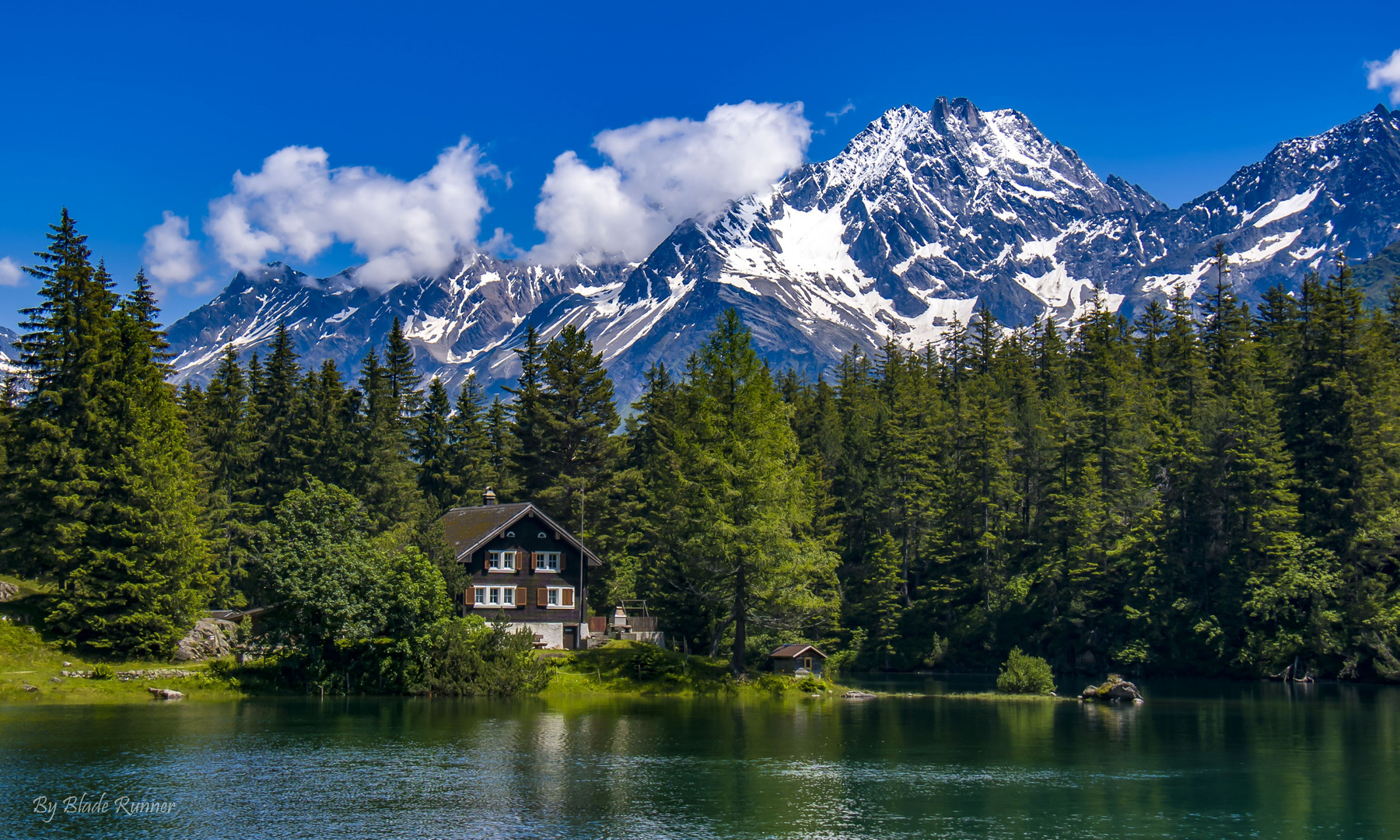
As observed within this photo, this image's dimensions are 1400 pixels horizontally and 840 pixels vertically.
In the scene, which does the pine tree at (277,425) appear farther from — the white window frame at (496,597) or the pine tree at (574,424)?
the white window frame at (496,597)

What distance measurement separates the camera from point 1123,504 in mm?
86375

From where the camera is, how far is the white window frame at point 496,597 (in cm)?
6944

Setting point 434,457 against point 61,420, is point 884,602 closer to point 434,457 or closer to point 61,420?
point 434,457

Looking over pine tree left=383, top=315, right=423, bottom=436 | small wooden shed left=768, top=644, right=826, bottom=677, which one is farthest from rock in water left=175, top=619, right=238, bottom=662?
pine tree left=383, top=315, right=423, bottom=436

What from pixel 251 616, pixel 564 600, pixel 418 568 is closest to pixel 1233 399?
pixel 564 600

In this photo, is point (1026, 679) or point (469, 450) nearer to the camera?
point (1026, 679)

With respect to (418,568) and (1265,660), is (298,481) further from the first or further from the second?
(1265,660)

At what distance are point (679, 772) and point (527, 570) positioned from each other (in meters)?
40.4

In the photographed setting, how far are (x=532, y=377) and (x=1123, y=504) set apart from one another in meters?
49.0

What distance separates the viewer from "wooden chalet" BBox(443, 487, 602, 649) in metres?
69.8

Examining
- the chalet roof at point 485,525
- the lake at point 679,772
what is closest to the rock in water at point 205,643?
the lake at point 679,772

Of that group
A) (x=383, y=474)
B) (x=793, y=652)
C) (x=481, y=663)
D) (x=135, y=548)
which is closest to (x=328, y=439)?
(x=383, y=474)

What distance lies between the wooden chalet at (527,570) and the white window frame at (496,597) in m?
0.05

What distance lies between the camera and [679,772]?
1272 inches
